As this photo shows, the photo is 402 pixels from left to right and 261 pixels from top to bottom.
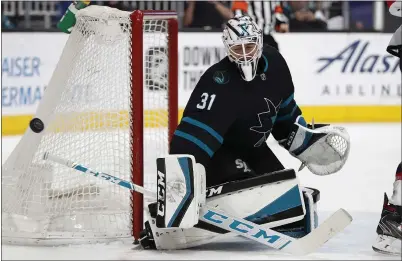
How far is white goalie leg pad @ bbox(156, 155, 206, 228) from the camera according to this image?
310 cm

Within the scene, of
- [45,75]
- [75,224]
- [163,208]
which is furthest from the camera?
[45,75]

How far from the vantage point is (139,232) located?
3514 mm

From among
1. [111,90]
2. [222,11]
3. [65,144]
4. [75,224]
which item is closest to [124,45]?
[111,90]

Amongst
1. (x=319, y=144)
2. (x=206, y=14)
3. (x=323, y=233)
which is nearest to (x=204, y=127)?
(x=323, y=233)

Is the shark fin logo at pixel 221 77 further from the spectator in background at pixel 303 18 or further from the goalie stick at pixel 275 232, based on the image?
the spectator in background at pixel 303 18

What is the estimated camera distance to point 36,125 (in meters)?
3.57

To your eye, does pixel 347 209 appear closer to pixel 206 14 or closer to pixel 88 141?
pixel 88 141

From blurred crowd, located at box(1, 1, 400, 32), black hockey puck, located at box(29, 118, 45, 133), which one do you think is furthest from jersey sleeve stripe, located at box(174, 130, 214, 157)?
blurred crowd, located at box(1, 1, 400, 32)

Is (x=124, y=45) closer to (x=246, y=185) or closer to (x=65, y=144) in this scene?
(x=65, y=144)

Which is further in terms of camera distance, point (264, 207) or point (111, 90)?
point (111, 90)

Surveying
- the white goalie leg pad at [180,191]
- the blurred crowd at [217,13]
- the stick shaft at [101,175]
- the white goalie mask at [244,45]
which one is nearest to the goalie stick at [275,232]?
the white goalie leg pad at [180,191]

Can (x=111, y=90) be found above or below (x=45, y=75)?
above

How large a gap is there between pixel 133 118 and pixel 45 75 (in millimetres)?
3608

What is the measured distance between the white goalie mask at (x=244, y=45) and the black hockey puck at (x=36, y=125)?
737 millimetres
